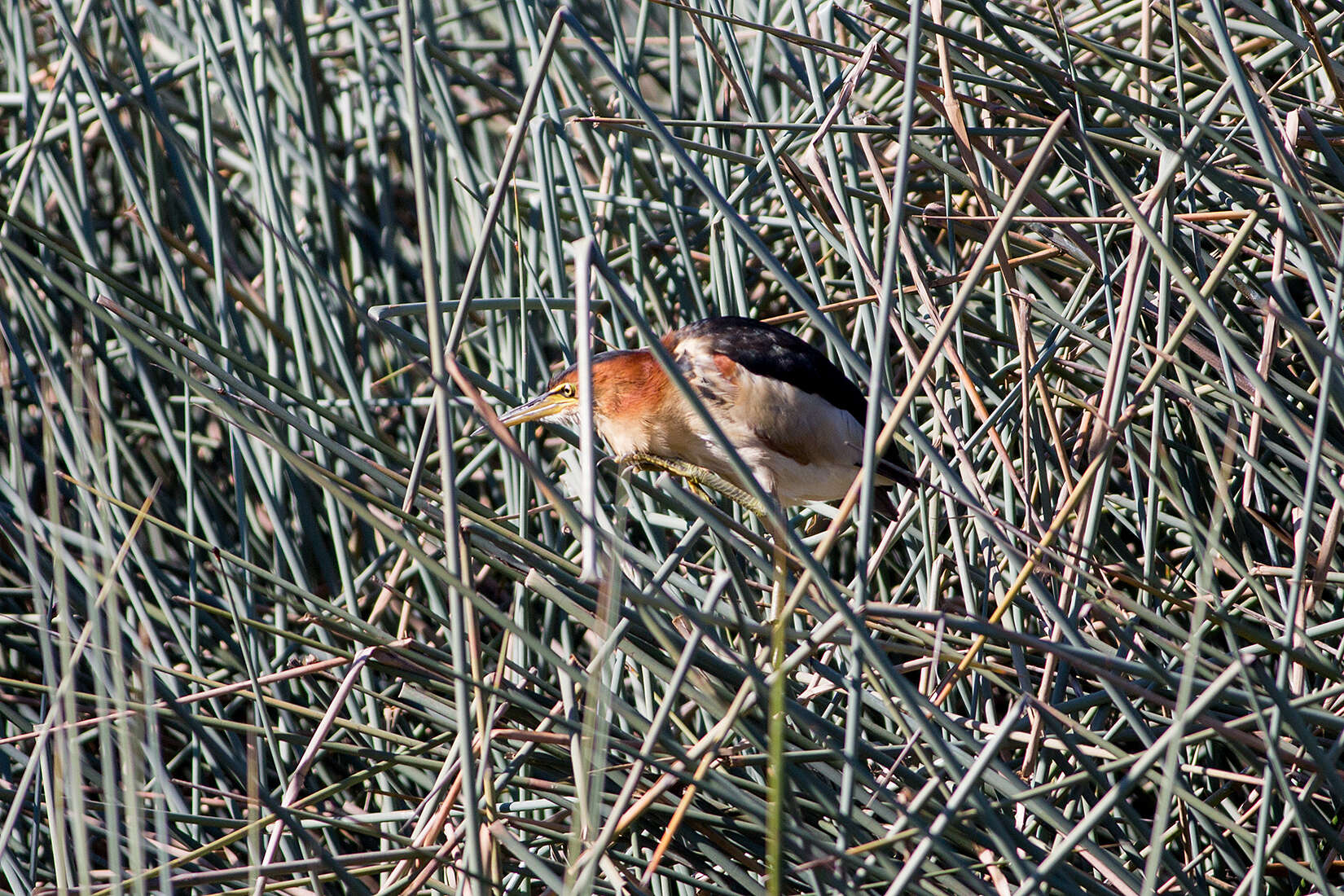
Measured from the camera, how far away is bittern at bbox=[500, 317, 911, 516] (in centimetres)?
195

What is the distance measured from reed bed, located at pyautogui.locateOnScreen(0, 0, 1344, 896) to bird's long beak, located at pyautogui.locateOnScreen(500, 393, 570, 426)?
2.3 inches

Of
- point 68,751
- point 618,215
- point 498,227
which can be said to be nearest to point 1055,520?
point 68,751

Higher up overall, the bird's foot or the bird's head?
the bird's head

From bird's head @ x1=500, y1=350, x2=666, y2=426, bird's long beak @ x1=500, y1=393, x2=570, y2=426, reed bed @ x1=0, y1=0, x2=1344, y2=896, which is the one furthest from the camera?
bird's head @ x1=500, y1=350, x2=666, y2=426

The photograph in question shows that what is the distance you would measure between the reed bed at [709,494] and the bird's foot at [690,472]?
73 mm

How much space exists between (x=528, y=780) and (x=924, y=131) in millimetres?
1074

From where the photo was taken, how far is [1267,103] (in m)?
1.32

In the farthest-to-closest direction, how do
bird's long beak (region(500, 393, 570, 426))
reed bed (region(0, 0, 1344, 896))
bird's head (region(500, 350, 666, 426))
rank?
bird's head (region(500, 350, 666, 426)) → bird's long beak (region(500, 393, 570, 426)) → reed bed (region(0, 0, 1344, 896))

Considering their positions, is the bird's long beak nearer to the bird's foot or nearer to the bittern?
the bittern

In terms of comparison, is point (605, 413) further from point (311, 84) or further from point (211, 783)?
point (211, 783)

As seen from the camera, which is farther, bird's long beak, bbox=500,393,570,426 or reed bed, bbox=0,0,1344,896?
bird's long beak, bbox=500,393,570,426

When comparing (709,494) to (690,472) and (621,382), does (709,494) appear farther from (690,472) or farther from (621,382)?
(621,382)

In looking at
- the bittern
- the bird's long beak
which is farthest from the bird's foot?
the bird's long beak

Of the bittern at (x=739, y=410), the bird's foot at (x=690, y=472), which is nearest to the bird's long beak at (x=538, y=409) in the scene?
the bittern at (x=739, y=410)
